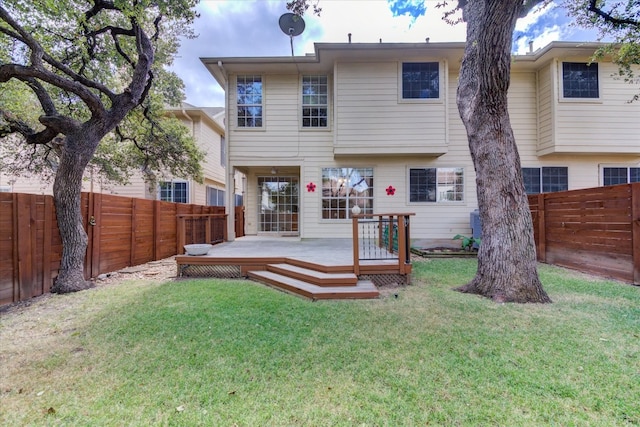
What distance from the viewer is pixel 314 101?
383 inches

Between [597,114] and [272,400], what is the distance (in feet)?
41.1

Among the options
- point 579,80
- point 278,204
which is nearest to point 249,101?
point 278,204

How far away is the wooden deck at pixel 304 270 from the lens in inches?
184

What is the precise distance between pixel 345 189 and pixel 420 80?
4.25 metres

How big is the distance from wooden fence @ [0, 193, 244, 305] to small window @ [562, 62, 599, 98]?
13.2 metres

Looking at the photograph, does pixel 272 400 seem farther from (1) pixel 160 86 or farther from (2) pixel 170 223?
(1) pixel 160 86

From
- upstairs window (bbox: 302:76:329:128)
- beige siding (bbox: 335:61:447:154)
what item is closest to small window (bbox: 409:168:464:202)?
beige siding (bbox: 335:61:447:154)

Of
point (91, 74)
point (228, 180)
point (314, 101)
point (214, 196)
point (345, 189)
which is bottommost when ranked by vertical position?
point (345, 189)

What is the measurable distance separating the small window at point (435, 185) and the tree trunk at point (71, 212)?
884 cm

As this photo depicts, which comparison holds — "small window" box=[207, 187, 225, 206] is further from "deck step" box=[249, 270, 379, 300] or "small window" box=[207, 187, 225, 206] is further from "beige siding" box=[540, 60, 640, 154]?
"beige siding" box=[540, 60, 640, 154]

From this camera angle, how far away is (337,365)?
2545mm

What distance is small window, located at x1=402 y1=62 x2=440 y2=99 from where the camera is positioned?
29.4 feet

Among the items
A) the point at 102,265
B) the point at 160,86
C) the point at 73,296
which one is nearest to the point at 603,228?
the point at 73,296

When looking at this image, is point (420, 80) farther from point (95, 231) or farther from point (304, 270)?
point (95, 231)
